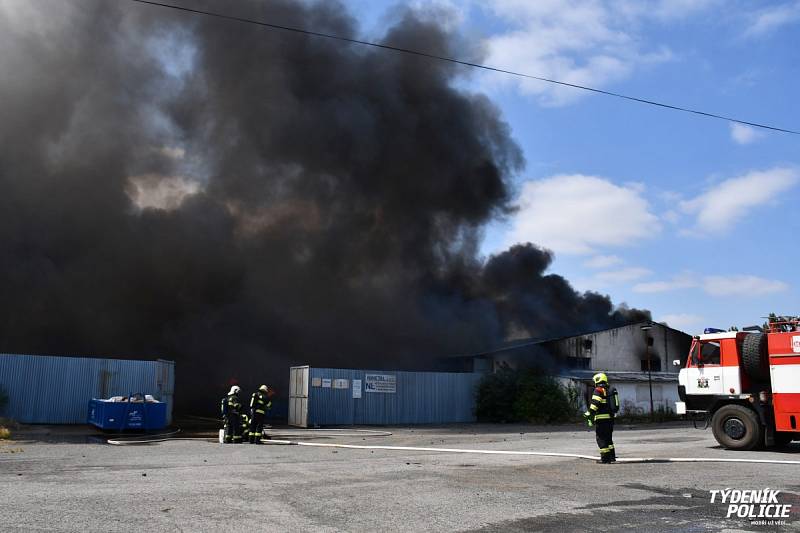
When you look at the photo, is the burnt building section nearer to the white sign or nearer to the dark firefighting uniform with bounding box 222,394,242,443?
the white sign

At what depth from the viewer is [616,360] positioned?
121ft

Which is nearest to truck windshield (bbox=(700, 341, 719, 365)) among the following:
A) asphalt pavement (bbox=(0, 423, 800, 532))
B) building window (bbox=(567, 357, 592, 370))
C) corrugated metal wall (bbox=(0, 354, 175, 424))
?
asphalt pavement (bbox=(0, 423, 800, 532))

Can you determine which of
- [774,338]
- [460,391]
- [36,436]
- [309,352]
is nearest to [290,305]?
[309,352]

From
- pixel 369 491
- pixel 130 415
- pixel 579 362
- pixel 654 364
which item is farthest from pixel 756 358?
pixel 654 364

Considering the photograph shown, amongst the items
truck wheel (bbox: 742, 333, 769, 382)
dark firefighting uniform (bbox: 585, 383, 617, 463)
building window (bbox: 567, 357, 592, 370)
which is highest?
building window (bbox: 567, 357, 592, 370)

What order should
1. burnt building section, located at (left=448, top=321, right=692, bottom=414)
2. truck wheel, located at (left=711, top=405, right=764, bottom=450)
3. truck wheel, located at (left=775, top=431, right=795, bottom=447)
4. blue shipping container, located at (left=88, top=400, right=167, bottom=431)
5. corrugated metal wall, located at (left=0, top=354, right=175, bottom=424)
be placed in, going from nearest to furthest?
truck wheel, located at (left=711, top=405, right=764, bottom=450) < truck wheel, located at (left=775, top=431, right=795, bottom=447) < blue shipping container, located at (left=88, top=400, right=167, bottom=431) < corrugated metal wall, located at (left=0, top=354, right=175, bottom=424) < burnt building section, located at (left=448, top=321, right=692, bottom=414)

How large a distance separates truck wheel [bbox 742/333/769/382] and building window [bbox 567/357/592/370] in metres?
21.6

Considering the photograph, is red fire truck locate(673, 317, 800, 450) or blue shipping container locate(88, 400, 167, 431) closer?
red fire truck locate(673, 317, 800, 450)

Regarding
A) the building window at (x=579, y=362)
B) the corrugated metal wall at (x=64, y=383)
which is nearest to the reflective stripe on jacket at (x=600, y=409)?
the corrugated metal wall at (x=64, y=383)

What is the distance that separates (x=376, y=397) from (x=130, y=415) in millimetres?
9768

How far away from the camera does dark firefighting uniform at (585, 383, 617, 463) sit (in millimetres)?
10930

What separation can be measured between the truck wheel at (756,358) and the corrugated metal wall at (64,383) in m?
17.9

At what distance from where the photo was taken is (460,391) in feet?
97.8

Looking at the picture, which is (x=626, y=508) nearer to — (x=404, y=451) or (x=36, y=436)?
(x=404, y=451)
